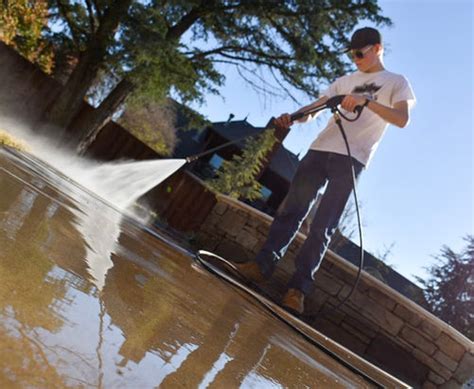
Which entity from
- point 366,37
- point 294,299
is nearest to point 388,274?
point 294,299

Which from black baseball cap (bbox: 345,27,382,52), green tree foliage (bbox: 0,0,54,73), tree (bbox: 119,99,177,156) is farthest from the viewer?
tree (bbox: 119,99,177,156)

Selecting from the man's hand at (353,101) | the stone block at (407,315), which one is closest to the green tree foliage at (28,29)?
the man's hand at (353,101)

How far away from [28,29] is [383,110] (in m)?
11.3

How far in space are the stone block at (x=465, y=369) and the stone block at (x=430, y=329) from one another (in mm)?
291

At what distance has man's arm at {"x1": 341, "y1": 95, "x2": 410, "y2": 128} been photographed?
9.52ft

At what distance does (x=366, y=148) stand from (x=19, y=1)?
32.3 feet

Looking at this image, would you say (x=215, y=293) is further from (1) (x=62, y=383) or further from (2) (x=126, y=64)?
(2) (x=126, y=64)

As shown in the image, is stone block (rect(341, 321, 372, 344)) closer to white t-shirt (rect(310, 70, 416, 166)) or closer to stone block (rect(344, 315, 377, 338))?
stone block (rect(344, 315, 377, 338))

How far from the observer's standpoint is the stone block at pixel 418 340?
4.14 m

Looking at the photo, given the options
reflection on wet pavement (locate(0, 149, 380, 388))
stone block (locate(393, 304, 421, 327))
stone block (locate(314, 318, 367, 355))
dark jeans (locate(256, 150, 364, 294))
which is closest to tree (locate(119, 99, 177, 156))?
stone block (locate(314, 318, 367, 355))

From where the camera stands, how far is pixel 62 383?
55 cm

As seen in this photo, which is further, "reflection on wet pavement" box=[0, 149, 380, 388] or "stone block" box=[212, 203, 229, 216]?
"stone block" box=[212, 203, 229, 216]

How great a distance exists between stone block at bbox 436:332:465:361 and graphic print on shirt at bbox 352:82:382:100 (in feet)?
8.17

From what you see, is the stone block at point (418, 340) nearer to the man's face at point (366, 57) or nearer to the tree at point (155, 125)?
the man's face at point (366, 57)
